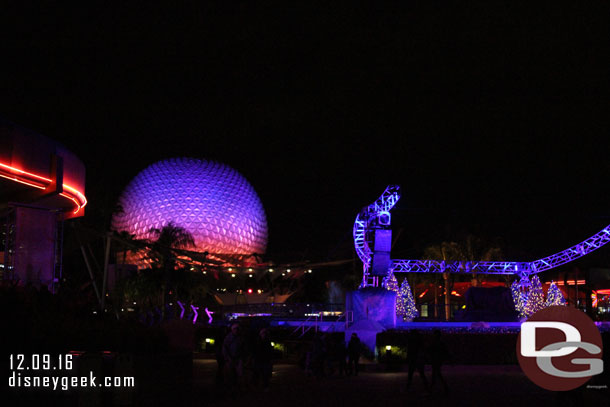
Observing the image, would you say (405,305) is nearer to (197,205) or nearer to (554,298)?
(554,298)

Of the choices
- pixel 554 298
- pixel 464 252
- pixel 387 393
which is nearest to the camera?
pixel 387 393

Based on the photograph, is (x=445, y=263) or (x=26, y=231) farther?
(x=445, y=263)

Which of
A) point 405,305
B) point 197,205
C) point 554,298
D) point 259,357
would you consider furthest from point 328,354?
point 197,205

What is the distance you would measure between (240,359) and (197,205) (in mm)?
40481

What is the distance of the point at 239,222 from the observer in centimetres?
5672

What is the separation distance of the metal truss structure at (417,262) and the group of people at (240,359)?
14254 mm

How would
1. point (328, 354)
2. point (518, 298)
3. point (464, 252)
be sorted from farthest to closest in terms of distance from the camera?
point (464, 252) → point (518, 298) → point (328, 354)

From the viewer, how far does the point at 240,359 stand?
15.1m

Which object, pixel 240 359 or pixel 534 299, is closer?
pixel 240 359

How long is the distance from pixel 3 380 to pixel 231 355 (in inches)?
230

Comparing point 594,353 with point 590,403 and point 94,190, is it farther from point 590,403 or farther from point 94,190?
point 94,190

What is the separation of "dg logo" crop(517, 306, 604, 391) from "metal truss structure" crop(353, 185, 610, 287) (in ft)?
26.0

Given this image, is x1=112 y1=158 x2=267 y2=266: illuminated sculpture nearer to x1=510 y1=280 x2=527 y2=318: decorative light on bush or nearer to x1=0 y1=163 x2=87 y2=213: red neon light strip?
x1=510 y1=280 x2=527 y2=318: decorative light on bush

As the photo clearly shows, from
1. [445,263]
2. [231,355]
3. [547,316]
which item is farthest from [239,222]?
[231,355]
